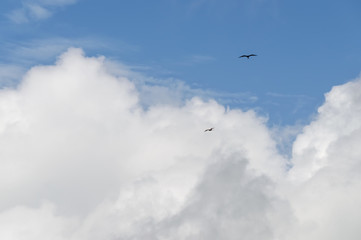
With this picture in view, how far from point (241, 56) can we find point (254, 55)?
6.36 metres

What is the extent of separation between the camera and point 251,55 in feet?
649

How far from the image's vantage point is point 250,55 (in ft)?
654

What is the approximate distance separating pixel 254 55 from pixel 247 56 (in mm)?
8433

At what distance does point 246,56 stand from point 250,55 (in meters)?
2.74

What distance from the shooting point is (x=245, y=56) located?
195m

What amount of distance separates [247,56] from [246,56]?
2.38m

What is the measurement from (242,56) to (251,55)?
1032 centimetres

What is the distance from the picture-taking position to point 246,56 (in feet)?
648

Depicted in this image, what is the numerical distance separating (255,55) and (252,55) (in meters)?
5.43

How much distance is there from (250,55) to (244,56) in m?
7.40

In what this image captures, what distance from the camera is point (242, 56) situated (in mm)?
188875

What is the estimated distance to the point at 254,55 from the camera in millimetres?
191375

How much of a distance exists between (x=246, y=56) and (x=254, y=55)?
6446 millimetres

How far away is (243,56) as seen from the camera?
625 feet
